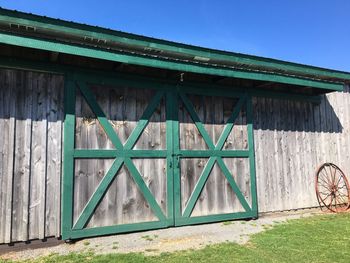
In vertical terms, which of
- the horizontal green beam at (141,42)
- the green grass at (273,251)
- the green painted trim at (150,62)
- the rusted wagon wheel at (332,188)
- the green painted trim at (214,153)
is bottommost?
the green grass at (273,251)

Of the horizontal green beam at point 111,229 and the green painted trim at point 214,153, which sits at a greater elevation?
the green painted trim at point 214,153

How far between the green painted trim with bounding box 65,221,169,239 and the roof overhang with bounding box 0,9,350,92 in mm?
2910

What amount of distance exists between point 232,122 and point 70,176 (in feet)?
12.1

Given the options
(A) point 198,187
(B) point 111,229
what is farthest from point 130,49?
(B) point 111,229

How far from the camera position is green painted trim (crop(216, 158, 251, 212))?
7035mm

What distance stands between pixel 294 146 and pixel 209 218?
323 centimetres

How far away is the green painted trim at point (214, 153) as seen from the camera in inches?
263

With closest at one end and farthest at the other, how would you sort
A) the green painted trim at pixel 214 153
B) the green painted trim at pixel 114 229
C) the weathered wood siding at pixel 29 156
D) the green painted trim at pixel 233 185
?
the weathered wood siding at pixel 29 156, the green painted trim at pixel 114 229, the green painted trim at pixel 214 153, the green painted trim at pixel 233 185

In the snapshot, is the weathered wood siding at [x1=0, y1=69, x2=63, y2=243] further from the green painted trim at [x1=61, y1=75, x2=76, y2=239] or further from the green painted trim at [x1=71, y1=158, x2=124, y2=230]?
the green painted trim at [x1=71, y1=158, x2=124, y2=230]

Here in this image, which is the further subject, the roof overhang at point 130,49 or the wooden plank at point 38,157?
the wooden plank at point 38,157

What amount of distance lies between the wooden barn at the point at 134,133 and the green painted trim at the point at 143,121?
19 mm

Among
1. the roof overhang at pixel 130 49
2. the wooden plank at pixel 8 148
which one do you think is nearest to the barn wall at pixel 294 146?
the roof overhang at pixel 130 49

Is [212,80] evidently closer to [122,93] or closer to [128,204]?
[122,93]

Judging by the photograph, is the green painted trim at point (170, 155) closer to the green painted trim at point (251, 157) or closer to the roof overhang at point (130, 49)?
the roof overhang at point (130, 49)
